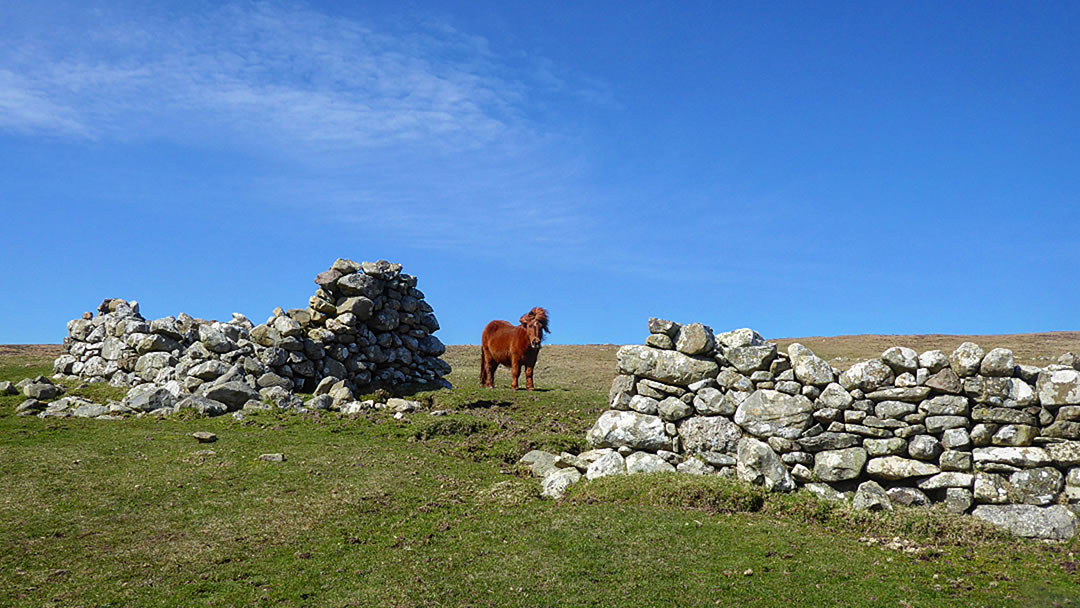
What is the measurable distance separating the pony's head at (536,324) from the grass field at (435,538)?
874cm

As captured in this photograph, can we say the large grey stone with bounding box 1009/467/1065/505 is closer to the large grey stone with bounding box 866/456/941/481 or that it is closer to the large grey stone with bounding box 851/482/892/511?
the large grey stone with bounding box 866/456/941/481

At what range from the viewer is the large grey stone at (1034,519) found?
14.3 m

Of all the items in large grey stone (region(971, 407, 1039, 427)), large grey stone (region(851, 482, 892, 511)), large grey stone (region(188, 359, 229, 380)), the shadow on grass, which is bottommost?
large grey stone (region(851, 482, 892, 511))

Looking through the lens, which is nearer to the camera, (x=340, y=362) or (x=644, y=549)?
(x=644, y=549)

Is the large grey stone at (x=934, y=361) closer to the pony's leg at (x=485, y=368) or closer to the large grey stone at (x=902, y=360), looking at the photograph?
the large grey stone at (x=902, y=360)

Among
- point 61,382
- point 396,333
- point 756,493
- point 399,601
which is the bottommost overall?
point 399,601

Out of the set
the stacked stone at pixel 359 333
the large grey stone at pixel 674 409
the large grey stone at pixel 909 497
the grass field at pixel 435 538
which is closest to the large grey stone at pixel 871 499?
the large grey stone at pixel 909 497

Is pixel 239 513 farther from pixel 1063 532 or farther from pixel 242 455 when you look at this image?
pixel 1063 532

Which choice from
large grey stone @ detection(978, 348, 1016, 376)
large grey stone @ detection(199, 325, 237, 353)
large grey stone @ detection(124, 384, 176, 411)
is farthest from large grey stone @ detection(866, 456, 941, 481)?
large grey stone @ detection(199, 325, 237, 353)

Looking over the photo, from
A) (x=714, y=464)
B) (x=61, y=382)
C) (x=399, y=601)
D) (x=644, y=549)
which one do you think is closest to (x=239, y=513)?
(x=399, y=601)

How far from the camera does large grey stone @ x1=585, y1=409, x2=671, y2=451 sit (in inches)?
693

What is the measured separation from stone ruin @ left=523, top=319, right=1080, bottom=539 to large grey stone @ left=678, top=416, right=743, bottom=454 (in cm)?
2

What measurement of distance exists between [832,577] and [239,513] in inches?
426

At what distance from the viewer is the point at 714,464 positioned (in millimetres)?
16984
